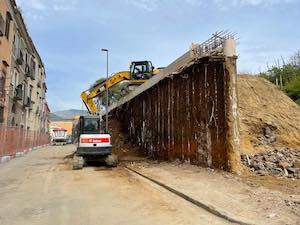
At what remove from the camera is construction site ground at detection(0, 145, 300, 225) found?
7270mm

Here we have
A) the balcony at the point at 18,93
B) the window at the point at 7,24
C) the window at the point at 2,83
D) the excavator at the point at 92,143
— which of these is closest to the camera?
the excavator at the point at 92,143

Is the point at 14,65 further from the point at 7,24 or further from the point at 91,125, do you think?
the point at 91,125

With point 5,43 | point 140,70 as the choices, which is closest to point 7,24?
point 5,43

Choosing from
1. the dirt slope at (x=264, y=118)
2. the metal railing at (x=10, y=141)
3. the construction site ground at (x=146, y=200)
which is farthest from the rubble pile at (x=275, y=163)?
the metal railing at (x=10, y=141)

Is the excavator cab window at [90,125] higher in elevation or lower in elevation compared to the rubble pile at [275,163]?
higher

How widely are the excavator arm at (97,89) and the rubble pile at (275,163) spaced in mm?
16342

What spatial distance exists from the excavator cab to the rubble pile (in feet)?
53.7

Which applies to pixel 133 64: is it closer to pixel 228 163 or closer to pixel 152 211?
pixel 228 163

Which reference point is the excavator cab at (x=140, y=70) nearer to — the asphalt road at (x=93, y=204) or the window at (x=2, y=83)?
the window at (x=2, y=83)

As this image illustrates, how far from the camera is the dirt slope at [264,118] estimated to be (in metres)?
18.1

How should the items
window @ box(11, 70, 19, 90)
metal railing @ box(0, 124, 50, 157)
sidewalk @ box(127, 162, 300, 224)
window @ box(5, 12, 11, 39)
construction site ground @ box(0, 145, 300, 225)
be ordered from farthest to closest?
window @ box(11, 70, 19, 90) → window @ box(5, 12, 11, 39) → metal railing @ box(0, 124, 50, 157) → construction site ground @ box(0, 145, 300, 225) → sidewalk @ box(127, 162, 300, 224)

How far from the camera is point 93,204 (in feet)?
29.3

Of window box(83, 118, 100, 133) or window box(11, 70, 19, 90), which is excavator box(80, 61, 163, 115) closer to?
window box(11, 70, 19, 90)

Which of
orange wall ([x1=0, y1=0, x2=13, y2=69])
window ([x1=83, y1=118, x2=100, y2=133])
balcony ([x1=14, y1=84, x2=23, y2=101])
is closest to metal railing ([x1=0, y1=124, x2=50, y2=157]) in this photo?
balcony ([x1=14, y1=84, x2=23, y2=101])
